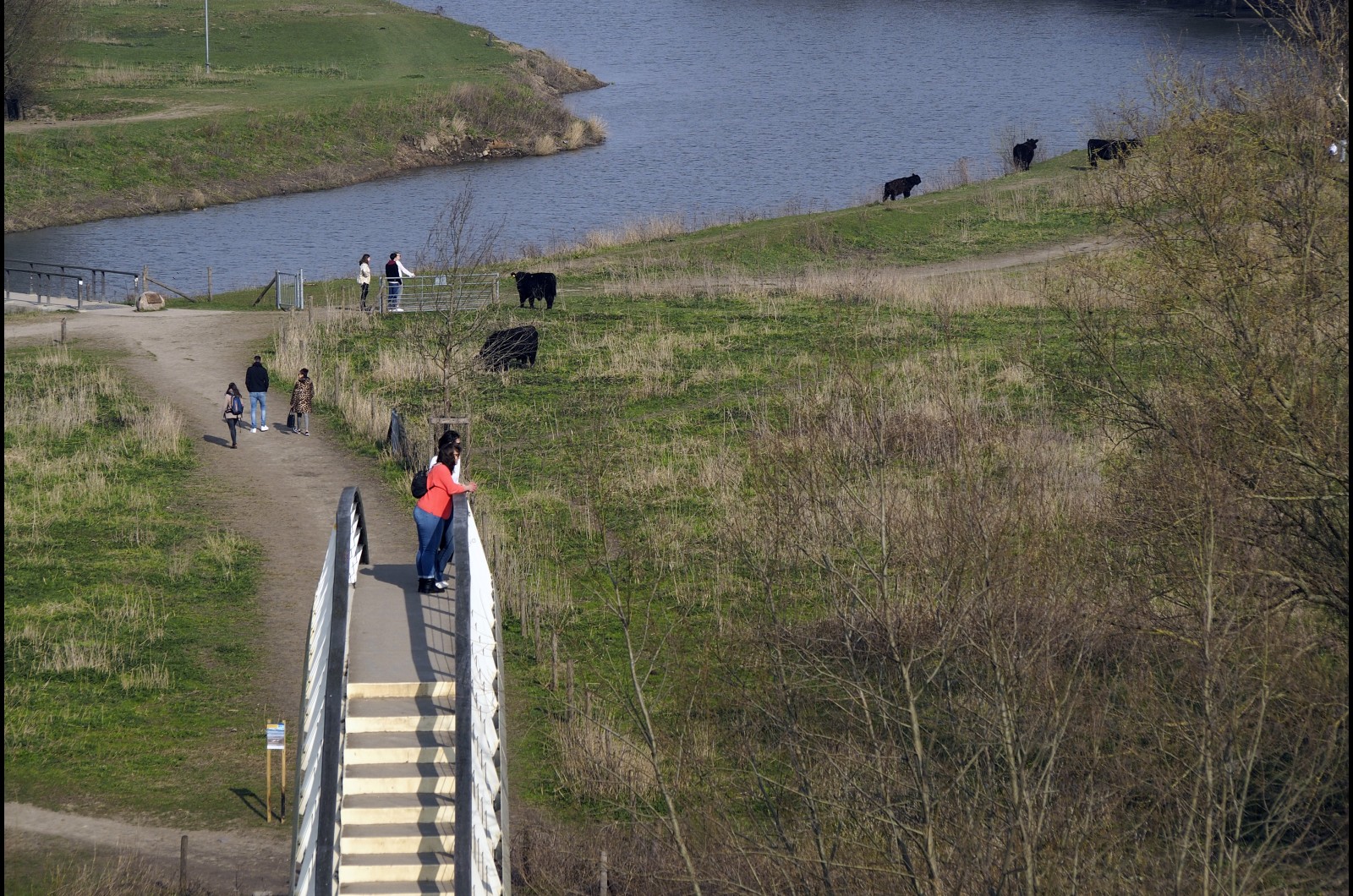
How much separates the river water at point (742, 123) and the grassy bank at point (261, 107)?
5.66ft

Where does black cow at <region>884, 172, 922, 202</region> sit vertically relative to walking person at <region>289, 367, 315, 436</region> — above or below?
above

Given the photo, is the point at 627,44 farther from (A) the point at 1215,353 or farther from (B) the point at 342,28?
(A) the point at 1215,353

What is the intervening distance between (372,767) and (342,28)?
78.8 m

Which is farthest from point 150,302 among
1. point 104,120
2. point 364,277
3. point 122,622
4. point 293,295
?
point 104,120

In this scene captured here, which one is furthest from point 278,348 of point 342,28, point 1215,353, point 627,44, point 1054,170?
point 627,44

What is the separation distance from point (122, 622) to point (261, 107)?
164ft

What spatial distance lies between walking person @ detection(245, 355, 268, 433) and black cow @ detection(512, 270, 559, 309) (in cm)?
882

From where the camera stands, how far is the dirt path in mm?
15867

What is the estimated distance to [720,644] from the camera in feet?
65.3

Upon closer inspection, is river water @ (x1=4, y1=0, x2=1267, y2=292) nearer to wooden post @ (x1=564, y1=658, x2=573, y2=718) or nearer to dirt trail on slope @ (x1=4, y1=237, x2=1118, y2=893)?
dirt trail on slope @ (x1=4, y1=237, x2=1118, y2=893)

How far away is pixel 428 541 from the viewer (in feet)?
47.1

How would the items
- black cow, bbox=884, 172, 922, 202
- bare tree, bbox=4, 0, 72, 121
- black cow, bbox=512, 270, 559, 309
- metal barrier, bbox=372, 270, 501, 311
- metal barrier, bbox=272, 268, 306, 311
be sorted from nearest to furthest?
metal barrier, bbox=372, 270, 501, 311 → black cow, bbox=512, 270, 559, 309 → metal barrier, bbox=272, 268, 306, 311 → black cow, bbox=884, 172, 922, 202 → bare tree, bbox=4, 0, 72, 121

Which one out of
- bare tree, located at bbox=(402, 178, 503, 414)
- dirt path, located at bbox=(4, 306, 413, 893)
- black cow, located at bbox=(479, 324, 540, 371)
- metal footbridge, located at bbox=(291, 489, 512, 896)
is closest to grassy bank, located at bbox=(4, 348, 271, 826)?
dirt path, located at bbox=(4, 306, 413, 893)

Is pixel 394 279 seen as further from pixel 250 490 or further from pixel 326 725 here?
pixel 326 725
